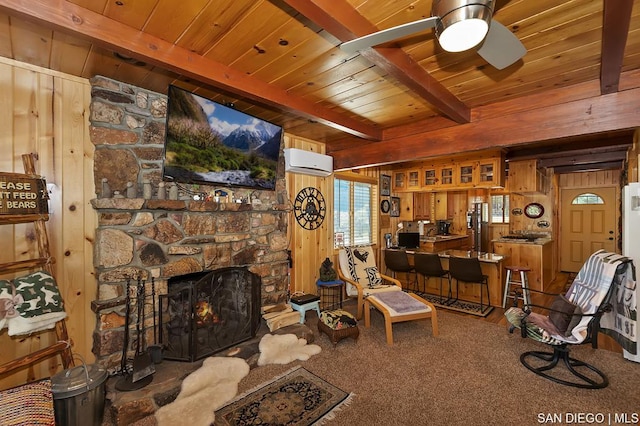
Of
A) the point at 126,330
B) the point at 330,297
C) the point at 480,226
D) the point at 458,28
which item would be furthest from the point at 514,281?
the point at 126,330

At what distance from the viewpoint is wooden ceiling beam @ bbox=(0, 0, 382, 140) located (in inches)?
53.9

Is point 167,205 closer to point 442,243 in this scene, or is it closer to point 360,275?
point 360,275

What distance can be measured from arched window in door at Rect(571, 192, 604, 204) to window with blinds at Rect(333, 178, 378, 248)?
516 centimetres

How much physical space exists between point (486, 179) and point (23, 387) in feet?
19.2

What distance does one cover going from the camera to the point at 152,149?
2.51 m

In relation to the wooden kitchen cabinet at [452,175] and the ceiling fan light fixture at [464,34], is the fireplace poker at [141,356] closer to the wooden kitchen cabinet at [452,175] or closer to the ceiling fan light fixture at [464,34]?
the ceiling fan light fixture at [464,34]

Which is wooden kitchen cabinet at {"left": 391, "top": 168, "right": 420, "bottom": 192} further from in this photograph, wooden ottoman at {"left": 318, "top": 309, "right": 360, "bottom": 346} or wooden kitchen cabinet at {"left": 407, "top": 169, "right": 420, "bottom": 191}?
wooden ottoman at {"left": 318, "top": 309, "right": 360, "bottom": 346}

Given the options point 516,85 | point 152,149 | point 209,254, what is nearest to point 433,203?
point 516,85

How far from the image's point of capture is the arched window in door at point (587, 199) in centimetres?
661

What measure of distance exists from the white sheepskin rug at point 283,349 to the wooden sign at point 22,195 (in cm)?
202

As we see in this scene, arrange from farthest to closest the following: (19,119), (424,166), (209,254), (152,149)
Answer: (424,166) → (209,254) → (152,149) → (19,119)

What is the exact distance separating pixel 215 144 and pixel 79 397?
6.73 ft

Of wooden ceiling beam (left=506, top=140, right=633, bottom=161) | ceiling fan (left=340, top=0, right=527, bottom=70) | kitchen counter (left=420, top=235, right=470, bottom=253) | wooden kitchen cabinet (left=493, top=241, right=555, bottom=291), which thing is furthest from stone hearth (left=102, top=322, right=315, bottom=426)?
wooden ceiling beam (left=506, top=140, right=633, bottom=161)

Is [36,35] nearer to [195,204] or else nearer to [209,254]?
[195,204]
